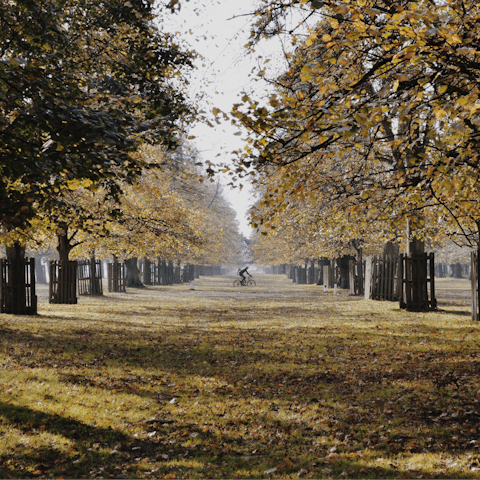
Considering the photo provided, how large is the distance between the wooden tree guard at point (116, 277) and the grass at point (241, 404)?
19.7m

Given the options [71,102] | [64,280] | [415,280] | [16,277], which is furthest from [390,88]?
[64,280]

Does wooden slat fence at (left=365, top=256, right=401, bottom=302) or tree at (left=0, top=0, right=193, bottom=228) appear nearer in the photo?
tree at (left=0, top=0, right=193, bottom=228)

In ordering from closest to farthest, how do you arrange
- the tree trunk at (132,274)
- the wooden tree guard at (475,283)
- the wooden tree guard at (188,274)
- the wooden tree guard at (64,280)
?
the wooden tree guard at (475,283)
the wooden tree guard at (64,280)
the tree trunk at (132,274)
the wooden tree guard at (188,274)

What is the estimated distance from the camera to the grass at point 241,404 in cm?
514

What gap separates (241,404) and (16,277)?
37.2 ft

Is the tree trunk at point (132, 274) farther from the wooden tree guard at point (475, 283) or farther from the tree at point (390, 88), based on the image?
the tree at point (390, 88)

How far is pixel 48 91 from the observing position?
6777 millimetres

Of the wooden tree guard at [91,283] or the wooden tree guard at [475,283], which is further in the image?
the wooden tree guard at [91,283]

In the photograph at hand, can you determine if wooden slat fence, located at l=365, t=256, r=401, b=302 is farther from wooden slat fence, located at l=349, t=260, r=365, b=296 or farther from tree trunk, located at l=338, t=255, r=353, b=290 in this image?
tree trunk, located at l=338, t=255, r=353, b=290

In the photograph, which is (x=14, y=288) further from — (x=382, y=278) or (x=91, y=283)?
(x=382, y=278)

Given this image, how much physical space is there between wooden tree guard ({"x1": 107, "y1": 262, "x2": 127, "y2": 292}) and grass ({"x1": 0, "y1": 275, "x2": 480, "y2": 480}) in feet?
64.5

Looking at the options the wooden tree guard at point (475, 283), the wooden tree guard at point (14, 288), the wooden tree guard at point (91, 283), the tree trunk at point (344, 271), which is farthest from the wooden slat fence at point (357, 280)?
the wooden tree guard at point (14, 288)

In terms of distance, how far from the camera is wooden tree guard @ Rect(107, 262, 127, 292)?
32.3m

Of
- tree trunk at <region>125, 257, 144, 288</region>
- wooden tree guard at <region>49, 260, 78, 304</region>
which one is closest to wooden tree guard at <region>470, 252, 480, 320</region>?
wooden tree guard at <region>49, 260, 78, 304</region>
